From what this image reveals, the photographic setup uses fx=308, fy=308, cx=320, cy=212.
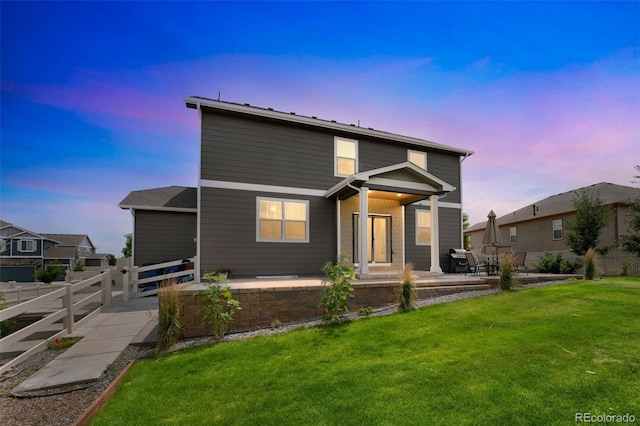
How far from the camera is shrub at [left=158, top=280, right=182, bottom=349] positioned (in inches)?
205

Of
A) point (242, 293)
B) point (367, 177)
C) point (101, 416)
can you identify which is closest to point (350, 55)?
point (367, 177)

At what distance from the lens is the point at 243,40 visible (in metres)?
10.5

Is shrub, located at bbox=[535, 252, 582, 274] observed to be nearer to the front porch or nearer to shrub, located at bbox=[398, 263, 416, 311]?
A: the front porch

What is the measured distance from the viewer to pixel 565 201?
21.4m

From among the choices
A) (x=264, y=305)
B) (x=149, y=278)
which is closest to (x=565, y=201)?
(x=264, y=305)

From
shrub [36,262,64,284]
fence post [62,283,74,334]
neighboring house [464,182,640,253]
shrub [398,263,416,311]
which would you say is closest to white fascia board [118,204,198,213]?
fence post [62,283,74,334]

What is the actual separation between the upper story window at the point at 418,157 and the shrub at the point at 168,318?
34.2 ft

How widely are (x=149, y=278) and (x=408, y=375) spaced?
9.59 meters

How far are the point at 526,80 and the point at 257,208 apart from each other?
11255mm

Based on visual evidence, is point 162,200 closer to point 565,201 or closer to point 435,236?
point 435,236

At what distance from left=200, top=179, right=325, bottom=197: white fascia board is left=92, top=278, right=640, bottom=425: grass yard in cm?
581

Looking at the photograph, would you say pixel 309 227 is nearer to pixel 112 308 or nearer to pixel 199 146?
pixel 199 146

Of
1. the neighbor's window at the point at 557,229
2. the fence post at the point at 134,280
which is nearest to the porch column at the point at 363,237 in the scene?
the fence post at the point at 134,280

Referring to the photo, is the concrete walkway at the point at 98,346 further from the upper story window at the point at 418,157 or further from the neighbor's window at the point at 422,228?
the upper story window at the point at 418,157
